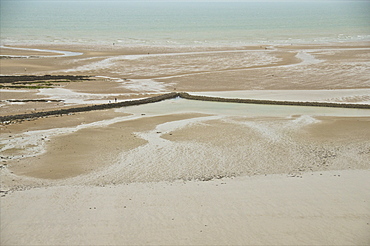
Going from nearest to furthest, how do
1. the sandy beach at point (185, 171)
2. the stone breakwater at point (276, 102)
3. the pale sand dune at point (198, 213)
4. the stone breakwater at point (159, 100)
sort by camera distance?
the pale sand dune at point (198, 213) → the sandy beach at point (185, 171) → the stone breakwater at point (159, 100) → the stone breakwater at point (276, 102)

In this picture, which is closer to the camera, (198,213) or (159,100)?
(198,213)

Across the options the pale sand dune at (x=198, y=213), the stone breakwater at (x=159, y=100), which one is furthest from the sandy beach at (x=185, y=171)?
the stone breakwater at (x=159, y=100)

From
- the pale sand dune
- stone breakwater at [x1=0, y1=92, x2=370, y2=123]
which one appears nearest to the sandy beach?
the pale sand dune

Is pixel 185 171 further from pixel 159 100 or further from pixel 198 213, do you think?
pixel 159 100

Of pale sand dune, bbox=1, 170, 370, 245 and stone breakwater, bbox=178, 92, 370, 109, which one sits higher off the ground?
stone breakwater, bbox=178, 92, 370, 109

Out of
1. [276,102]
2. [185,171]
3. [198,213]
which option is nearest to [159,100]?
[276,102]

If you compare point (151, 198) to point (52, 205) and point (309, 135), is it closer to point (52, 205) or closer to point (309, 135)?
point (52, 205)

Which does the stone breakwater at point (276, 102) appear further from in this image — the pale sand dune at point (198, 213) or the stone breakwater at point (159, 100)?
the pale sand dune at point (198, 213)

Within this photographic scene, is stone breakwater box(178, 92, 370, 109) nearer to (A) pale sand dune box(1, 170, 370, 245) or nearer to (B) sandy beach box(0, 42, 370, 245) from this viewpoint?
(B) sandy beach box(0, 42, 370, 245)
